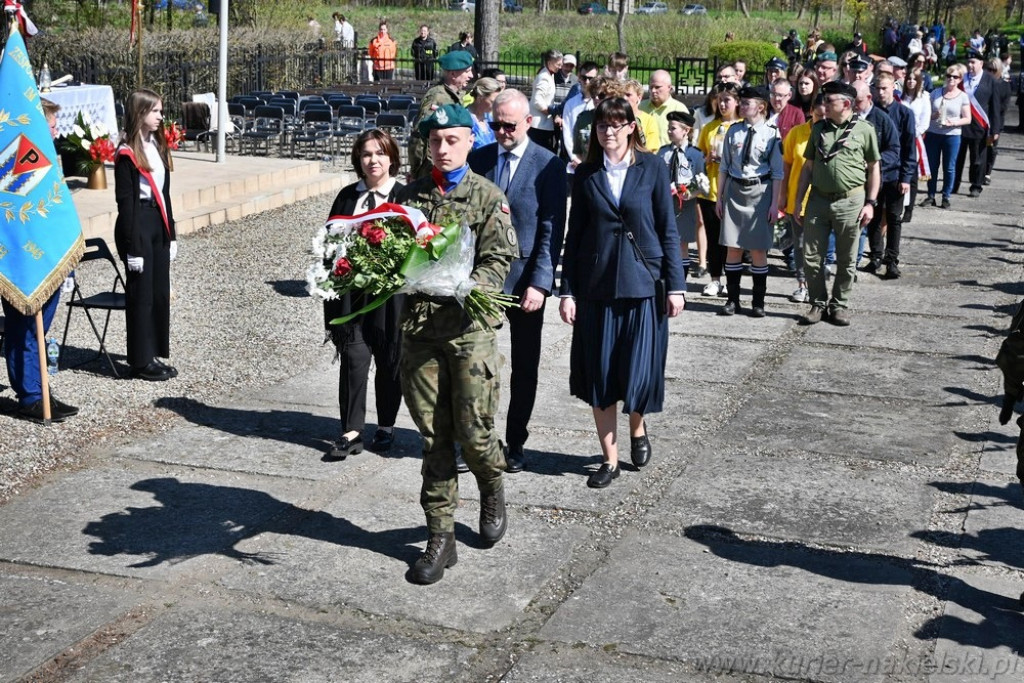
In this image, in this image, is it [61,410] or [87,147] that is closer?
[61,410]

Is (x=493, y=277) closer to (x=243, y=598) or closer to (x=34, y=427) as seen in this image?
(x=243, y=598)

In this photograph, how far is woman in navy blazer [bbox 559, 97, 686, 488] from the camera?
649cm

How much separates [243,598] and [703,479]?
8.54ft

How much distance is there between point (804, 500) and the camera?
6516 mm

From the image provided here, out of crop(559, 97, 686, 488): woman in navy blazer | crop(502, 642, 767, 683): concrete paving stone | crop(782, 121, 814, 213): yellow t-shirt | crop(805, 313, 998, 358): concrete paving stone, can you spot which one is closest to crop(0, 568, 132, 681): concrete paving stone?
crop(502, 642, 767, 683): concrete paving stone

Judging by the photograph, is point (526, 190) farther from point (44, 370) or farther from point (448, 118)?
point (44, 370)

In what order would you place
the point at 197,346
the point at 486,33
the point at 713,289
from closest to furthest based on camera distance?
the point at 197,346, the point at 713,289, the point at 486,33

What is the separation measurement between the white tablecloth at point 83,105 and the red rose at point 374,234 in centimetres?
1139

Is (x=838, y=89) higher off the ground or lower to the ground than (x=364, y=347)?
higher

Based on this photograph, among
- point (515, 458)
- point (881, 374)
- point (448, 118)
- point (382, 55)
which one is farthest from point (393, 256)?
point (382, 55)

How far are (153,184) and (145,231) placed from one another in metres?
0.30

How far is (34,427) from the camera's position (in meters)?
7.48

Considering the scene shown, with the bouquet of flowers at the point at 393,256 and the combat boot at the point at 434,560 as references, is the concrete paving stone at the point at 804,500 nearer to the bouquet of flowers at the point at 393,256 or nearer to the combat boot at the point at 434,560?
the combat boot at the point at 434,560

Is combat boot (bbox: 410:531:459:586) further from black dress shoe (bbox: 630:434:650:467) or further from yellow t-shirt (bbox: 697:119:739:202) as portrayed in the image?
yellow t-shirt (bbox: 697:119:739:202)
